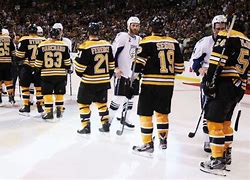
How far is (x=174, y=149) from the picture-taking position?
14.0 ft

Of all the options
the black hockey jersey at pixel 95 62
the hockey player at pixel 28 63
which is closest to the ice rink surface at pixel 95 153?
the hockey player at pixel 28 63

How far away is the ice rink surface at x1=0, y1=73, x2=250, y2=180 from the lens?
3473 millimetres

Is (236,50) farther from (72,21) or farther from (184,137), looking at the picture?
(72,21)

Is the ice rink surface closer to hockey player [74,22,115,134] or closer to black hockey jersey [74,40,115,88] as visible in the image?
hockey player [74,22,115,134]

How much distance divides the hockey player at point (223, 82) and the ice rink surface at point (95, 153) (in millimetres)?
217

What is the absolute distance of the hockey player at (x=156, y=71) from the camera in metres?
3.79

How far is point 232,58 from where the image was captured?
334 centimetres

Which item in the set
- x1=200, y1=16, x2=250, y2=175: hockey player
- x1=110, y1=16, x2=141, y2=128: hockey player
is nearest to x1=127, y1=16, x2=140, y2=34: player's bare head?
x1=110, y1=16, x2=141, y2=128: hockey player

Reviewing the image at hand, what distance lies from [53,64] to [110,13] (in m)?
12.6

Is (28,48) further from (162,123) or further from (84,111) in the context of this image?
(162,123)

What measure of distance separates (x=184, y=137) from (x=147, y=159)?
3.39 feet

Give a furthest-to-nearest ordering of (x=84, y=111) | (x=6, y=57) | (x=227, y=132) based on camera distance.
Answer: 1. (x=6, y=57)
2. (x=84, y=111)
3. (x=227, y=132)

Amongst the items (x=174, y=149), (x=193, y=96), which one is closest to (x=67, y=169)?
(x=174, y=149)

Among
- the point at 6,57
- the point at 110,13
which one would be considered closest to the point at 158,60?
the point at 6,57
